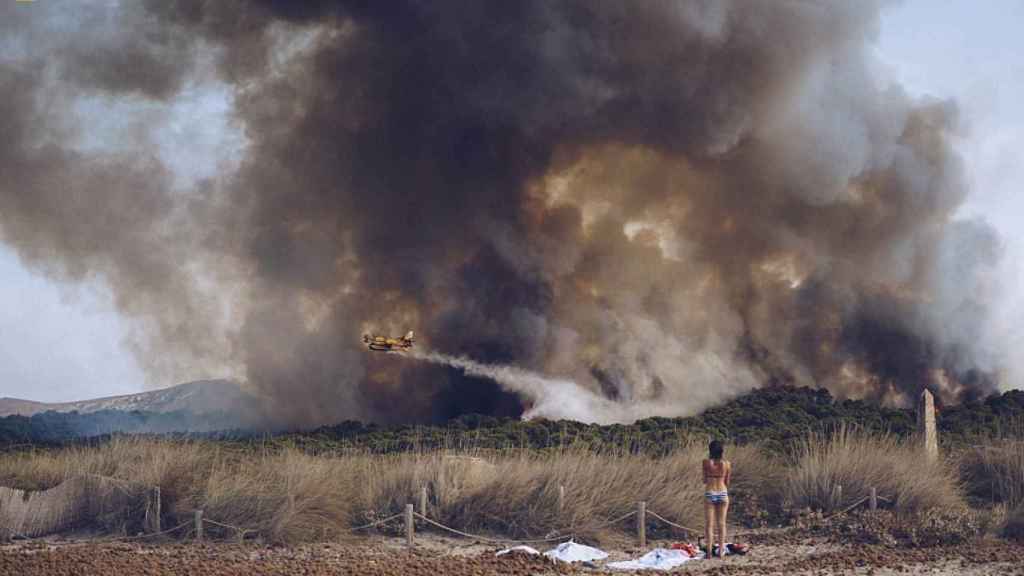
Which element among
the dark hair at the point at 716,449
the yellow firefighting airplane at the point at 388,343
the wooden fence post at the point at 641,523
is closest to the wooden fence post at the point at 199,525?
the wooden fence post at the point at 641,523

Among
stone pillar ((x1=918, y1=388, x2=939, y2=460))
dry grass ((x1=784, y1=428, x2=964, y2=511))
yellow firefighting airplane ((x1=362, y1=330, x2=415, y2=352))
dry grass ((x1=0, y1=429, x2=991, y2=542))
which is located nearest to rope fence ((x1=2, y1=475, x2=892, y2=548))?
dry grass ((x1=0, y1=429, x2=991, y2=542))

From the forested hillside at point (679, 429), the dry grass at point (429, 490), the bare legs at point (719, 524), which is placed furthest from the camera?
the forested hillside at point (679, 429)

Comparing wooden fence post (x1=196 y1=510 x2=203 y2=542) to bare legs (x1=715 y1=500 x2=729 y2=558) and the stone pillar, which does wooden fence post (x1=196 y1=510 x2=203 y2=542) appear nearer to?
bare legs (x1=715 y1=500 x2=729 y2=558)

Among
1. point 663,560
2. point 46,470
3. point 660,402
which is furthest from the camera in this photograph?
point 660,402

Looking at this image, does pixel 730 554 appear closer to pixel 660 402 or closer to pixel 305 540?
pixel 305 540

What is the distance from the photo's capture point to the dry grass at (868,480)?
63.9 ft

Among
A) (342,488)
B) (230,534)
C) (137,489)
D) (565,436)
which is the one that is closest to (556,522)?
(342,488)

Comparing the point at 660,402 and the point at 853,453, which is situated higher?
the point at 660,402

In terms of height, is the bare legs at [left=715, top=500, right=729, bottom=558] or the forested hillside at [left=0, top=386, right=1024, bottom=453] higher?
the forested hillside at [left=0, top=386, right=1024, bottom=453]

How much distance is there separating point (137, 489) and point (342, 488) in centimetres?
395

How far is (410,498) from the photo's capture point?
2012 cm

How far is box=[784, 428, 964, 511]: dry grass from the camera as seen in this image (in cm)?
1947

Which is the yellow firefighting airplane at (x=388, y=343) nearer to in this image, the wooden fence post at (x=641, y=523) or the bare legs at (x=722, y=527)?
the wooden fence post at (x=641, y=523)

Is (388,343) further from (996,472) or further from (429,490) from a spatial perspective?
(996,472)
